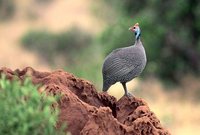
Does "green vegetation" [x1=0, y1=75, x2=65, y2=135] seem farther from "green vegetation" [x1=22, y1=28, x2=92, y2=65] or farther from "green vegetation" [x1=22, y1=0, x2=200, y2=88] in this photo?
"green vegetation" [x1=22, y1=28, x2=92, y2=65]

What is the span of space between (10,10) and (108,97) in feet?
136

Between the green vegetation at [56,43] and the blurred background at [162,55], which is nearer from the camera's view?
the blurred background at [162,55]

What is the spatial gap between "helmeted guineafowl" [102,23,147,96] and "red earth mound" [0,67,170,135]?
0.68 meters

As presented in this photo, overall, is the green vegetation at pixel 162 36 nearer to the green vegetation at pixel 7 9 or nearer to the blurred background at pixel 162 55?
the blurred background at pixel 162 55

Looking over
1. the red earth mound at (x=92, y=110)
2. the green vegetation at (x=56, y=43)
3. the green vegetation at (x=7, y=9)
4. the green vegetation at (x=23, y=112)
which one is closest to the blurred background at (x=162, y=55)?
the green vegetation at (x=56, y=43)

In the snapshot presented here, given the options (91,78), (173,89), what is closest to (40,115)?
(91,78)

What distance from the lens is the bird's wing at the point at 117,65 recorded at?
27.7 feet

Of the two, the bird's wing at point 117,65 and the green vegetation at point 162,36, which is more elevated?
the green vegetation at point 162,36

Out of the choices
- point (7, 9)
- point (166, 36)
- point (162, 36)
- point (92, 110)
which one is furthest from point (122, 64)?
point (7, 9)

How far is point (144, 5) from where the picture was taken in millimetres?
26703

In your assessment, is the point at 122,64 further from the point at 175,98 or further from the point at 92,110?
the point at 175,98

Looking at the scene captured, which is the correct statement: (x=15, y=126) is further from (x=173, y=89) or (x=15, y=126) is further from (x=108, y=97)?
(x=173, y=89)

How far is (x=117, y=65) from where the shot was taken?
8.60 m

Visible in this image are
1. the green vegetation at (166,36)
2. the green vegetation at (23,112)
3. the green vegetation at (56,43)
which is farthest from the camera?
the green vegetation at (56,43)
